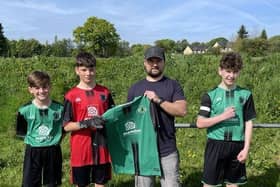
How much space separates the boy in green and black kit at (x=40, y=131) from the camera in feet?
15.8

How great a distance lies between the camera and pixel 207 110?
4.73m

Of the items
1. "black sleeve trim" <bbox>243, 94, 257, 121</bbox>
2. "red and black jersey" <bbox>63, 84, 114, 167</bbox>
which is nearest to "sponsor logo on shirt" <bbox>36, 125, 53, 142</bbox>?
"red and black jersey" <bbox>63, 84, 114, 167</bbox>

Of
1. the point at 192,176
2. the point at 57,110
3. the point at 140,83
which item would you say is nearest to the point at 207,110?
the point at 140,83

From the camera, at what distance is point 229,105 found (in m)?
4.69

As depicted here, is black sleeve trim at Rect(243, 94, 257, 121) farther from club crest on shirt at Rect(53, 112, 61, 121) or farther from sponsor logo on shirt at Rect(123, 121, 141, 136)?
club crest on shirt at Rect(53, 112, 61, 121)

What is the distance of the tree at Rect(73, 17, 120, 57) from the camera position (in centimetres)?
10147

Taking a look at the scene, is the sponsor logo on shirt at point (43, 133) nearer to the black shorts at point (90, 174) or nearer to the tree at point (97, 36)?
the black shorts at point (90, 174)

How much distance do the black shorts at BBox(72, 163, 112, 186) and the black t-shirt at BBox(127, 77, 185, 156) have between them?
2.46 feet

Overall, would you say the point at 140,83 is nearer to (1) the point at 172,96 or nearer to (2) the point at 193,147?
(1) the point at 172,96

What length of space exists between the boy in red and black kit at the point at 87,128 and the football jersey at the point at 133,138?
13 cm

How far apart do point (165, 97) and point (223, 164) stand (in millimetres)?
1069

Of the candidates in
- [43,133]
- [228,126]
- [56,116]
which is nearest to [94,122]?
[56,116]

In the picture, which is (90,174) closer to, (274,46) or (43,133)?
(43,133)

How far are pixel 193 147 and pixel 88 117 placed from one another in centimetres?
451
